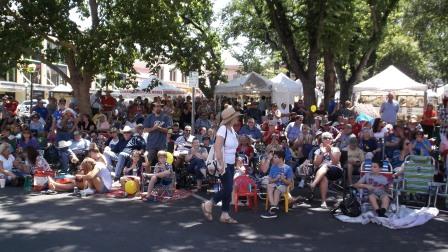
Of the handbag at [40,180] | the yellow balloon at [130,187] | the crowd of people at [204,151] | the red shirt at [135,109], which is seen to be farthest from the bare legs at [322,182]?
the red shirt at [135,109]

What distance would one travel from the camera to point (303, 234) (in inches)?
283

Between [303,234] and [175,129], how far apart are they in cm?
673

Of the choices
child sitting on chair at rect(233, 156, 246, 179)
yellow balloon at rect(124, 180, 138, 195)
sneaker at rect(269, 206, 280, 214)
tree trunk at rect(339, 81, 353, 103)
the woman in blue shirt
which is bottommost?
sneaker at rect(269, 206, 280, 214)

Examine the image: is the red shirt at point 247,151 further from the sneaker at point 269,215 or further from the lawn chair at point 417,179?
the lawn chair at point 417,179

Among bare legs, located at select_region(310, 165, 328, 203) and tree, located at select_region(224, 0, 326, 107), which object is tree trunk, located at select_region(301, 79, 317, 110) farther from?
bare legs, located at select_region(310, 165, 328, 203)

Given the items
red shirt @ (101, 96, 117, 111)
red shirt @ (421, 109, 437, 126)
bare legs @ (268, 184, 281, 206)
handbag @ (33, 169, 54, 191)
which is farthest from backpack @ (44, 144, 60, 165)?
A: red shirt @ (421, 109, 437, 126)

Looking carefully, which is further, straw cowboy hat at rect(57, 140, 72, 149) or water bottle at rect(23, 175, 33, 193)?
straw cowboy hat at rect(57, 140, 72, 149)

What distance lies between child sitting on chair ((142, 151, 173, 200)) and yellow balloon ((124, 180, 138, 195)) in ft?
1.18

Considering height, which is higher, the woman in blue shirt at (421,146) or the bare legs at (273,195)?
the woman in blue shirt at (421,146)

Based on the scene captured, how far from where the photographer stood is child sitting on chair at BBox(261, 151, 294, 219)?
834 cm

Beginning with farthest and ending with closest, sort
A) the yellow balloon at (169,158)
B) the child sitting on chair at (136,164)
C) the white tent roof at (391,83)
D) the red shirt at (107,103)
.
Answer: the white tent roof at (391,83)
the red shirt at (107,103)
the child sitting on chair at (136,164)
the yellow balloon at (169,158)

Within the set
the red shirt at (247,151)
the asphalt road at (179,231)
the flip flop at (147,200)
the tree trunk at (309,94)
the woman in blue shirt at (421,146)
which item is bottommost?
the asphalt road at (179,231)

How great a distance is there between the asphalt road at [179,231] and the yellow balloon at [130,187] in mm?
893

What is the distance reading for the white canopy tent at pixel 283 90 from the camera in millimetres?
24375
